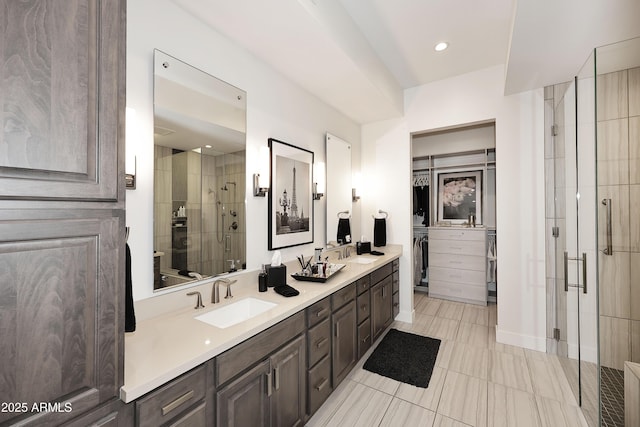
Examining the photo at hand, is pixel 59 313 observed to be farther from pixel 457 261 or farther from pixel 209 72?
pixel 457 261

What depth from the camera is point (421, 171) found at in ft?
15.4

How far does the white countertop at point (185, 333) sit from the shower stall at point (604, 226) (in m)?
1.61

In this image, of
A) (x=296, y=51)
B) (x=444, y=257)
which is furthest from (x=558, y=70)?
(x=444, y=257)

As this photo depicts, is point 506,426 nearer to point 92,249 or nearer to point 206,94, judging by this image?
point 92,249

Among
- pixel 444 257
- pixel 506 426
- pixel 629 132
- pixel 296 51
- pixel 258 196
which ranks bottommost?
pixel 506 426

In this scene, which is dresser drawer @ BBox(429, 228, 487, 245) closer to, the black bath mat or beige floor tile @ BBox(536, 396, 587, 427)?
the black bath mat

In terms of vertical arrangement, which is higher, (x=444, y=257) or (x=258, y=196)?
(x=258, y=196)

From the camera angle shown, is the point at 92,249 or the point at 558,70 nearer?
the point at 92,249

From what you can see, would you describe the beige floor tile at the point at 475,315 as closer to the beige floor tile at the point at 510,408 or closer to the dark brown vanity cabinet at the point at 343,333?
the beige floor tile at the point at 510,408

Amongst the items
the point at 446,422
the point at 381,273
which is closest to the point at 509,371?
the point at 446,422

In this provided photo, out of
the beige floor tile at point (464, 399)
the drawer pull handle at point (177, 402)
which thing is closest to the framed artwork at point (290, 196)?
the drawer pull handle at point (177, 402)

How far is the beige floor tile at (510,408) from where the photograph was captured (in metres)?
1.83

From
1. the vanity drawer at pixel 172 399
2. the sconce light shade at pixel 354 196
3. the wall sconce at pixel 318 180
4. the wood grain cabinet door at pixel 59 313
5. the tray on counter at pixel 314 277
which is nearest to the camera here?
the wood grain cabinet door at pixel 59 313

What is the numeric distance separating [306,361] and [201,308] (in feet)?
2.35
